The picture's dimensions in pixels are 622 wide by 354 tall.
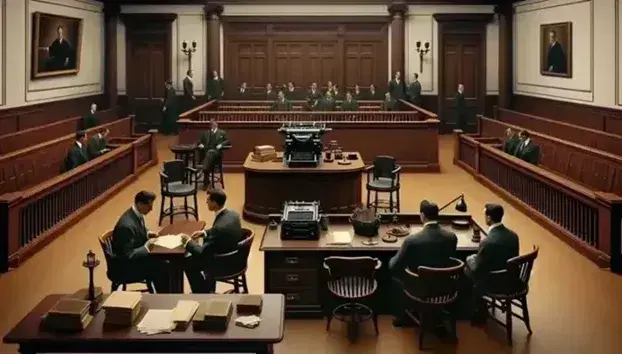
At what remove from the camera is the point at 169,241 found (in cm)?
671

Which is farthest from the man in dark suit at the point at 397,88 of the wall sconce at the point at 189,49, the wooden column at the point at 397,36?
the wall sconce at the point at 189,49

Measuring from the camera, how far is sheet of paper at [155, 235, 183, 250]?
6.60 meters

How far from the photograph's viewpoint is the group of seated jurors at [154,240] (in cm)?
657

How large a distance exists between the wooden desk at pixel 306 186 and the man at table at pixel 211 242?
138 inches

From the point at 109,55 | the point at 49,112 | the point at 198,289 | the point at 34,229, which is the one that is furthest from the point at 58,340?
the point at 109,55

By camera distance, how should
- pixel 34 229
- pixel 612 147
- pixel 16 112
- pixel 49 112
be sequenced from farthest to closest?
pixel 49 112 < pixel 16 112 < pixel 612 147 < pixel 34 229

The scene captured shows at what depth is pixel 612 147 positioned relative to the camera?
12539mm

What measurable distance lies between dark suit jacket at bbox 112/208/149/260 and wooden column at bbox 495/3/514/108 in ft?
55.9

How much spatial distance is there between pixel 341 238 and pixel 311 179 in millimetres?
3383

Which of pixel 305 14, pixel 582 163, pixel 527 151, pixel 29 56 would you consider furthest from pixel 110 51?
pixel 582 163

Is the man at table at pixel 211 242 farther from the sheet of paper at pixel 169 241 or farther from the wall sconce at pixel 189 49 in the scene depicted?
the wall sconce at pixel 189 49

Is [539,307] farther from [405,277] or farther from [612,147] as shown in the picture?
[612,147]

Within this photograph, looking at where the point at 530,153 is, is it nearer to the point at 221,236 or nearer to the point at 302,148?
the point at 302,148

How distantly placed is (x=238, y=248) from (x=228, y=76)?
16350 millimetres
